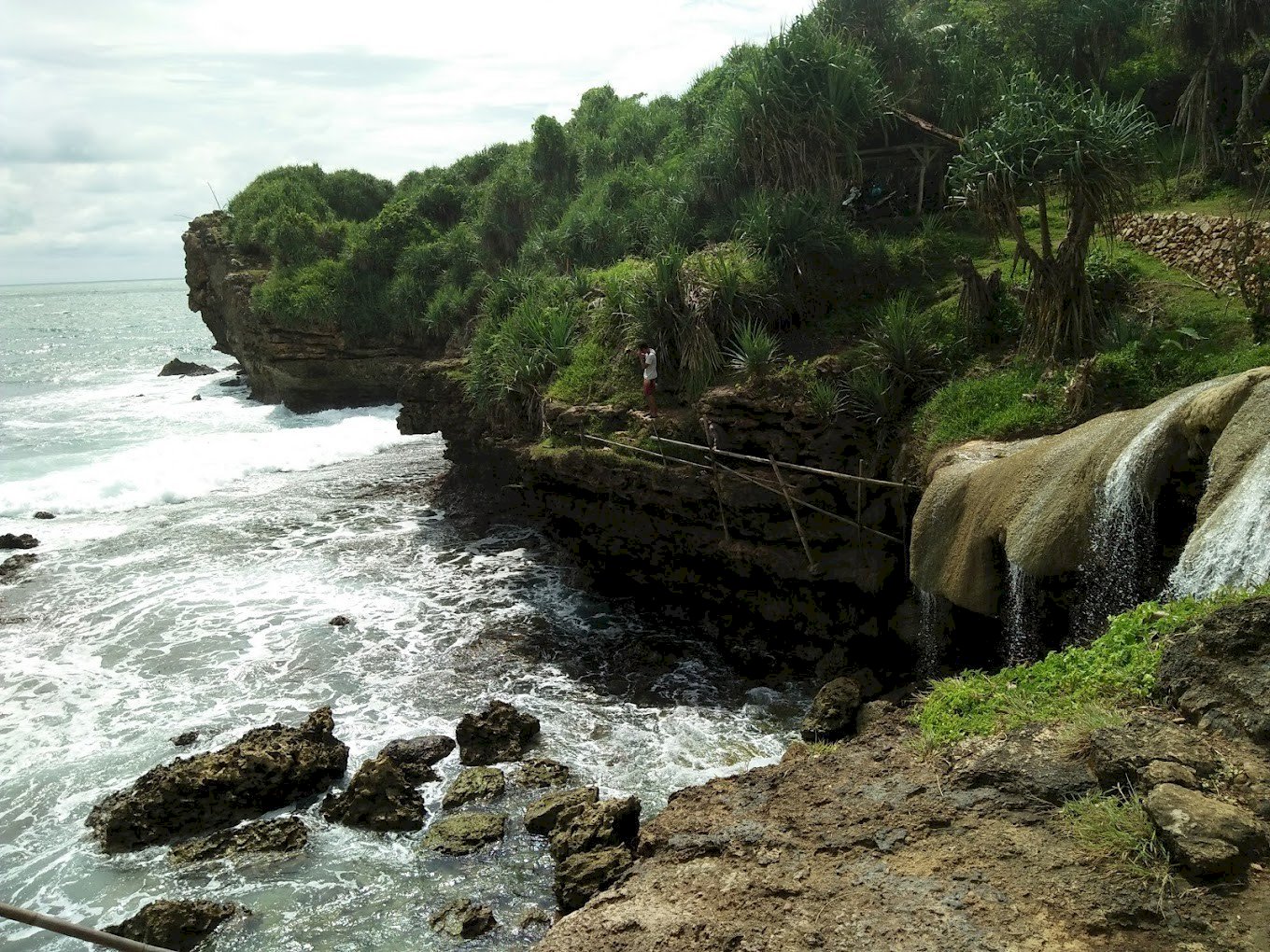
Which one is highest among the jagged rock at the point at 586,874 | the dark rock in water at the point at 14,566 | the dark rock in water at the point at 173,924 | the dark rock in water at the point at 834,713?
the dark rock in water at the point at 14,566

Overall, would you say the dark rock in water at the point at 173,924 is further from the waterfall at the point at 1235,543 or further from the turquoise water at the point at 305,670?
the waterfall at the point at 1235,543

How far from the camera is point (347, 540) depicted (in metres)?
19.7

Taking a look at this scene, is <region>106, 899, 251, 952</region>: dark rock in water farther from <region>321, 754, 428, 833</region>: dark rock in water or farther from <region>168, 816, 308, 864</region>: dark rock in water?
<region>321, 754, 428, 833</region>: dark rock in water

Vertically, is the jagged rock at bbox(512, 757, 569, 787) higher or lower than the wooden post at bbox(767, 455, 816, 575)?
lower

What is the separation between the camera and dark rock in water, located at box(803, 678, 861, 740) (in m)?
10.8

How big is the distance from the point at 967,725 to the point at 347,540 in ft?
48.5

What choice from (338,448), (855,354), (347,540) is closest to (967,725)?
(855,354)

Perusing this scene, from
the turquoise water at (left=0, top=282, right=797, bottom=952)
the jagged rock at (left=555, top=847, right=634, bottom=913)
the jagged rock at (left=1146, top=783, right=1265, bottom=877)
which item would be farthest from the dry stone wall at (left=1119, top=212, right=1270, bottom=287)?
the jagged rock at (left=555, top=847, right=634, bottom=913)

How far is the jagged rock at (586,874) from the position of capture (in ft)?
27.5

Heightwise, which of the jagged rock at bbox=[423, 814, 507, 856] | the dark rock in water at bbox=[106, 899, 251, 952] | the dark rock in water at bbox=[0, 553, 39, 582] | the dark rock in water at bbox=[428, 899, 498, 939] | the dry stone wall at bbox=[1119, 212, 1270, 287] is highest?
the dry stone wall at bbox=[1119, 212, 1270, 287]

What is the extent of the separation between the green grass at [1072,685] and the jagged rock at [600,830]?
9.66 ft

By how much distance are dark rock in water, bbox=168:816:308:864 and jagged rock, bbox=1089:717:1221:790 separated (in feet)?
25.3

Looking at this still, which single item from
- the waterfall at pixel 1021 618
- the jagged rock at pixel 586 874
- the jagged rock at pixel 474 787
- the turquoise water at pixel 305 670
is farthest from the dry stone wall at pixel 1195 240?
the jagged rock at pixel 474 787

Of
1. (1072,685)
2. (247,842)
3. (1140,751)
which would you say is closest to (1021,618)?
(1072,685)
